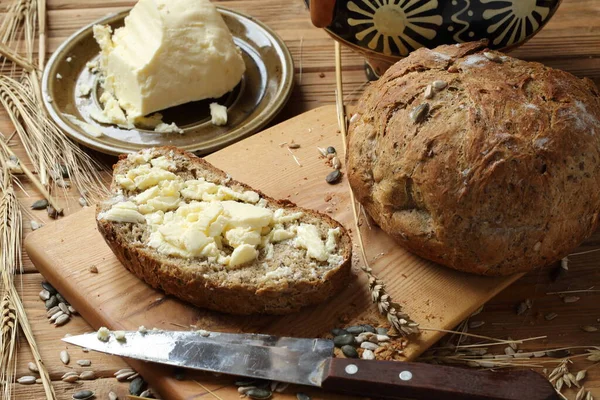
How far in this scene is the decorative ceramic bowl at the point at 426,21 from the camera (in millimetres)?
2861

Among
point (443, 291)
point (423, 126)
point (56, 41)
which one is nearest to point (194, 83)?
point (56, 41)

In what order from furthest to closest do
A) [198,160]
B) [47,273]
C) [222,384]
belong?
[198,160] → [47,273] → [222,384]

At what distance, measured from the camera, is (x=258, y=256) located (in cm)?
240

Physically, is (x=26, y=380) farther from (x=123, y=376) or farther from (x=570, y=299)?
(x=570, y=299)

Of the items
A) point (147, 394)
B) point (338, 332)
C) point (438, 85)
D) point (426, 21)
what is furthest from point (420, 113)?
point (147, 394)

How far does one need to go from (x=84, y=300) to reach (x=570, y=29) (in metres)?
2.84

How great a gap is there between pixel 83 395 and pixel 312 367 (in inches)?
29.5

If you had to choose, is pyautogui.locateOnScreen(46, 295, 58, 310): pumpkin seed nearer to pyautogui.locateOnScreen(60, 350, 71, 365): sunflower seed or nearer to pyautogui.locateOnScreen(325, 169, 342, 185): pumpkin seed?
pyautogui.locateOnScreen(60, 350, 71, 365): sunflower seed

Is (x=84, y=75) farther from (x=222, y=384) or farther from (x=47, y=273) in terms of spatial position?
(x=222, y=384)

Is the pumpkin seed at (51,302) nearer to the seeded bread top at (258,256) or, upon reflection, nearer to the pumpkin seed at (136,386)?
the seeded bread top at (258,256)

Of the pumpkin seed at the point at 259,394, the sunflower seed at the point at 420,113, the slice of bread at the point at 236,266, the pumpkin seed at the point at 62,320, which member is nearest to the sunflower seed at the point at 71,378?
the pumpkin seed at the point at 62,320

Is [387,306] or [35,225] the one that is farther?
[35,225]

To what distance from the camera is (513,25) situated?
9.71ft

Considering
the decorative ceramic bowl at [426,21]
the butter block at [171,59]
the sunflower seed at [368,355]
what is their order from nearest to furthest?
the sunflower seed at [368,355]
the decorative ceramic bowl at [426,21]
the butter block at [171,59]
